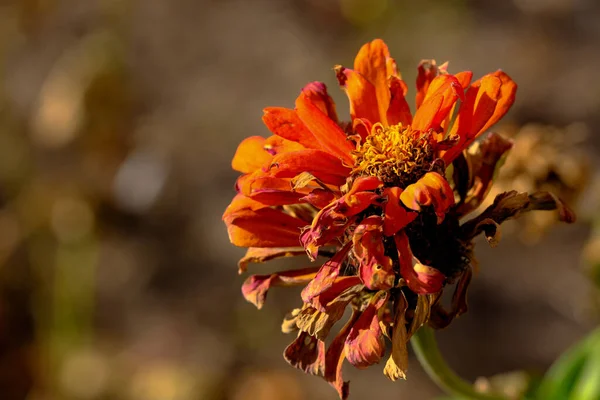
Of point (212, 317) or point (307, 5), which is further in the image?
point (307, 5)

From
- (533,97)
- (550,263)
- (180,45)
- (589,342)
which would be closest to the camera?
(589,342)

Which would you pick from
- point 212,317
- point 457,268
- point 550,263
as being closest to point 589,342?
point 457,268

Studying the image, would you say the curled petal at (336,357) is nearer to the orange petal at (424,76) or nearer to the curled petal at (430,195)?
the curled petal at (430,195)

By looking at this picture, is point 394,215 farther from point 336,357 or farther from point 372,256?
point 336,357

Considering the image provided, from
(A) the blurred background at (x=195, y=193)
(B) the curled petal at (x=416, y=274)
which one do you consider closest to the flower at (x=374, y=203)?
(B) the curled petal at (x=416, y=274)

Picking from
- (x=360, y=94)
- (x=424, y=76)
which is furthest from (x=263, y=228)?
(x=424, y=76)

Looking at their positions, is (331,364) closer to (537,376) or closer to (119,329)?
(537,376)
